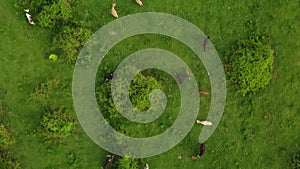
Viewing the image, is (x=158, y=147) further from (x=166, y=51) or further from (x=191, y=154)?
(x=166, y=51)

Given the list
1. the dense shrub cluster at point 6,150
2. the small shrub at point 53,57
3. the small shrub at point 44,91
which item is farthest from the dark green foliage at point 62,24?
the dense shrub cluster at point 6,150

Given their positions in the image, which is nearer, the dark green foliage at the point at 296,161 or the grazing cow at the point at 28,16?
the grazing cow at the point at 28,16

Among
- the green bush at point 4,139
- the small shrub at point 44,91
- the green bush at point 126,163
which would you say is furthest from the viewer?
the small shrub at point 44,91

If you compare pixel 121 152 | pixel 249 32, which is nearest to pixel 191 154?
pixel 121 152

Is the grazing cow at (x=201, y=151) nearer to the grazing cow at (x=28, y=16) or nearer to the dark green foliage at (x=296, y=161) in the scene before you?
the dark green foliage at (x=296, y=161)

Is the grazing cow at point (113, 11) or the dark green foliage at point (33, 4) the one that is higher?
the grazing cow at point (113, 11)

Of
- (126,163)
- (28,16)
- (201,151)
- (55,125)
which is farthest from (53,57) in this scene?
(201,151)

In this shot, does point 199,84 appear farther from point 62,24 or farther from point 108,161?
point 62,24
